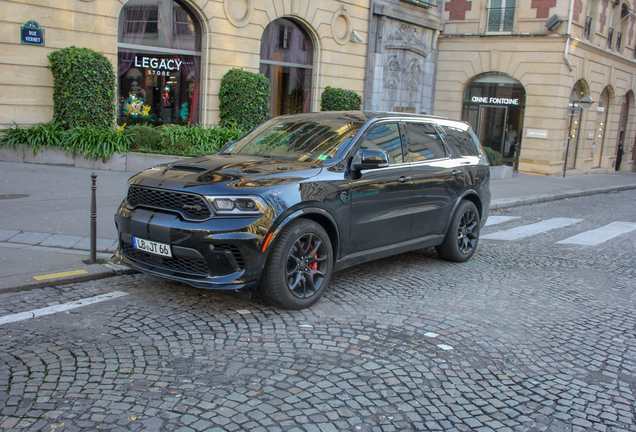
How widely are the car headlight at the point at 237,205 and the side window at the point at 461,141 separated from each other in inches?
132

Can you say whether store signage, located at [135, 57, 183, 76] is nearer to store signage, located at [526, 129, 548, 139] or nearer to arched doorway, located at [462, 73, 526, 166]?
arched doorway, located at [462, 73, 526, 166]

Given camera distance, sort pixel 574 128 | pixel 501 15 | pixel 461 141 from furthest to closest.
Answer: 1. pixel 574 128
2. pixel 501 15
3. pixel 461 141

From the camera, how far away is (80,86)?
13.1 meters

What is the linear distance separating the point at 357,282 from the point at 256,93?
10865mm

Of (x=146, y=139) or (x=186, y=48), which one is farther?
(x=186, y=48)

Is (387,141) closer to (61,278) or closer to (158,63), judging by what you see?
(61,278)

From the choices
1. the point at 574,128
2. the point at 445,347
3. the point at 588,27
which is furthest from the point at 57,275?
the point at 588,27

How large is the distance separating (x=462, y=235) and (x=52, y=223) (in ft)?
17.6

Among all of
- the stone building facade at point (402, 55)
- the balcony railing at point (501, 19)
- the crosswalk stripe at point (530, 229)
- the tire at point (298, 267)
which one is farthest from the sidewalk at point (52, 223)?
the balcony railing at point (501, 19)

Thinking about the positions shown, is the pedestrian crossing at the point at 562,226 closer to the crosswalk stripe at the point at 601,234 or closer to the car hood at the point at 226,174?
the crosswalk stripe at the point at 601,234

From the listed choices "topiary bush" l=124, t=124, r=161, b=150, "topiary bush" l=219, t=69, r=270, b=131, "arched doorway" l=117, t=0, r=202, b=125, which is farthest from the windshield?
"arched doorway" l=117, t=0, r=202, b=125

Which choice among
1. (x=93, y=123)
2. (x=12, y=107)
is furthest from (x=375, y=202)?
(x=12, y=107)

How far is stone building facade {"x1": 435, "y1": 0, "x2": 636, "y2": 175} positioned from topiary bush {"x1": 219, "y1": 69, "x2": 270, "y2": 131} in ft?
38.9

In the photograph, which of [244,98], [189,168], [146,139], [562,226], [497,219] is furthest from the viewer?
[244,98]
